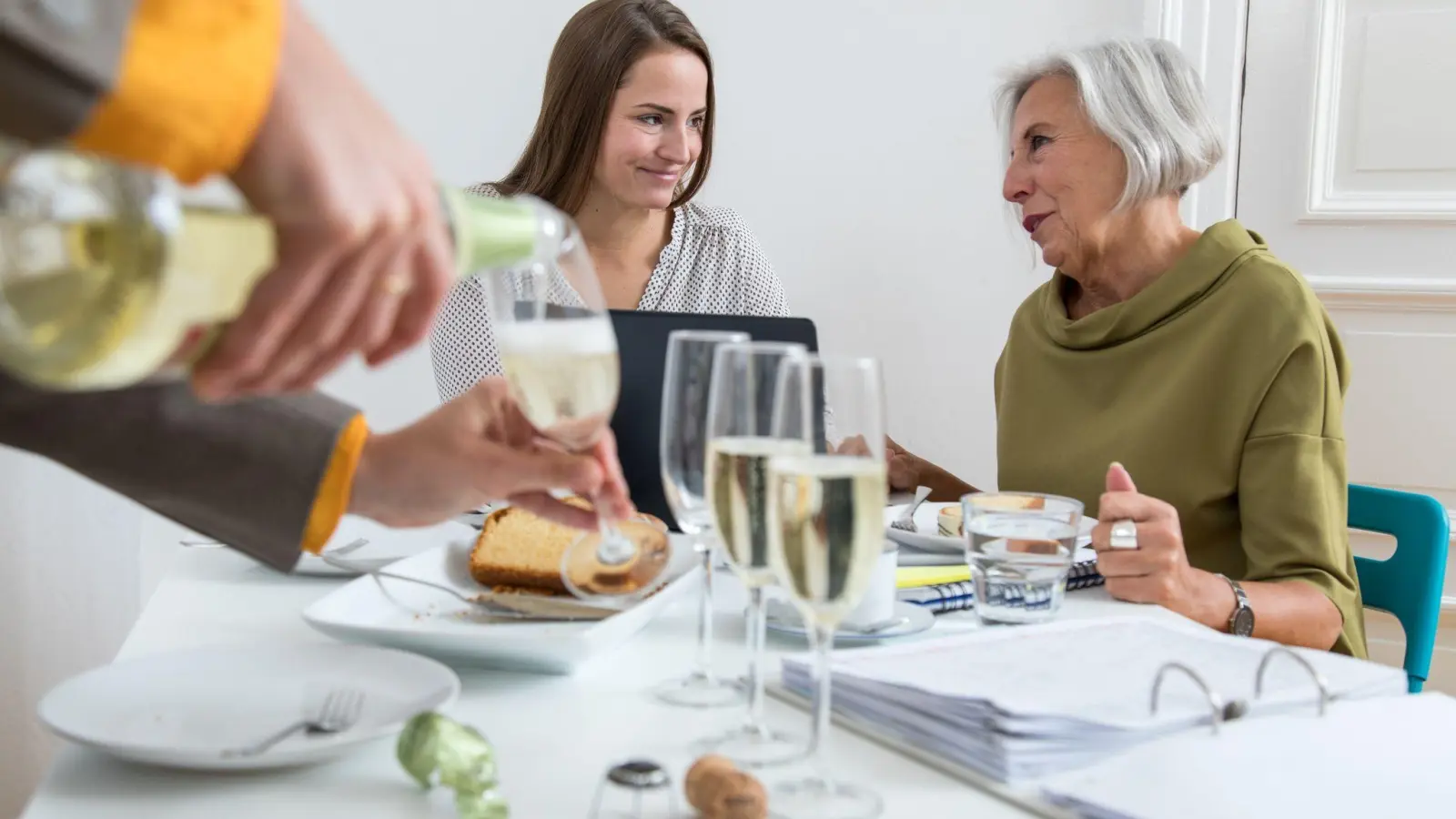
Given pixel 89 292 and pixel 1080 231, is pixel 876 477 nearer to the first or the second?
pixel 89 292

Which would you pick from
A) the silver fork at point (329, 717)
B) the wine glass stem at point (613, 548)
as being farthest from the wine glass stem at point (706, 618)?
the silver fork at point (329, 717)

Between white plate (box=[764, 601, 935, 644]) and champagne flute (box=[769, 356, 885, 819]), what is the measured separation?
0.31m

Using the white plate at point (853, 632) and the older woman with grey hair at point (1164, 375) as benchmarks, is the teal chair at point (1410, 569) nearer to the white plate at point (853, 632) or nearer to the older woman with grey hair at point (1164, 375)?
the older woman with grey hair at point (1164, 375)

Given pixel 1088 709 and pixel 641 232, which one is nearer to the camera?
pixel 1088 709

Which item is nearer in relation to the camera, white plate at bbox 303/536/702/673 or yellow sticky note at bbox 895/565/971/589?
white plate at bbox 303/536/702/673

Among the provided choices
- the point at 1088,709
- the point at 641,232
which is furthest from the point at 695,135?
the point at 1088,709

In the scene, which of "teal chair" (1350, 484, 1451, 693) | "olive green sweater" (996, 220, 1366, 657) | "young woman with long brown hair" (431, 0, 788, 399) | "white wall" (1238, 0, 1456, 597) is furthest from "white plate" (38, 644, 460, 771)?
"white wall" (1238, 0, 1456, 597)

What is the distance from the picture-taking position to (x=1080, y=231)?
200 centimetres

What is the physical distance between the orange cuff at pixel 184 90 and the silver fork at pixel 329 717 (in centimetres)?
40

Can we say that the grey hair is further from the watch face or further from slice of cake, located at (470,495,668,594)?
slice of cake, located at (470,495,668,594)

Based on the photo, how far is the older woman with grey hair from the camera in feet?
4.96

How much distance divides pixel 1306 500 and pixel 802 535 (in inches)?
42.6

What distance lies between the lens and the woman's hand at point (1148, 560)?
1312mm

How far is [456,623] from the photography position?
110 centimetres
